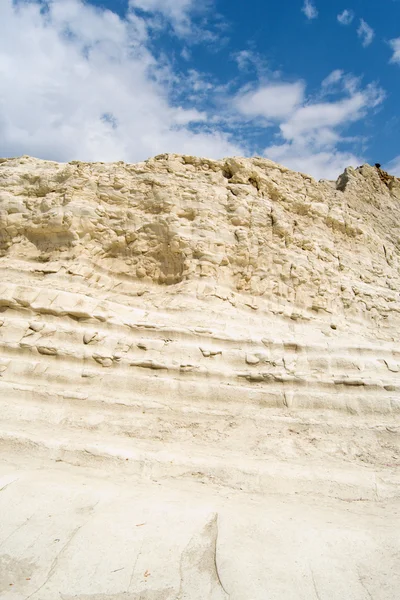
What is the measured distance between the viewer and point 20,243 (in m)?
8.00

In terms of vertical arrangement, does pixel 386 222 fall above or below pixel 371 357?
above

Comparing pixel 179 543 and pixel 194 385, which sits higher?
pixel 194 385

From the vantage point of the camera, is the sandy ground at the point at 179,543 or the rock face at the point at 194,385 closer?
the sandy ground at the point at 179,543

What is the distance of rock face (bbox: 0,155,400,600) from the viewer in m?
→ 3.14

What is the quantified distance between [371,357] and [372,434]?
1.73m

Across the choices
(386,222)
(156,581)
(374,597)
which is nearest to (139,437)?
(156,581)

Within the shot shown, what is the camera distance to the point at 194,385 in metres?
5.80

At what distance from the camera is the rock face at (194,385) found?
3.14m

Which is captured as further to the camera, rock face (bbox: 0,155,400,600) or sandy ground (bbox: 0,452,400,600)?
rock face (bbox: 0,155,400,600)

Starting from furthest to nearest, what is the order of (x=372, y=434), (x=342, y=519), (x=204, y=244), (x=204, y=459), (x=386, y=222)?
1. (x=386, y=222)
2. (x=204, y=244)
3. (x=372, y=434)
4. (x=204, y=459)
5. (x=342, y=519)

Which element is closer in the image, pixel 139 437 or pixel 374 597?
pixel 374 597

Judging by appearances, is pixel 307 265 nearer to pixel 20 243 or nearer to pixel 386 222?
pixel 386 222

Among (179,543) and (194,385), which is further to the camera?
(194,385)

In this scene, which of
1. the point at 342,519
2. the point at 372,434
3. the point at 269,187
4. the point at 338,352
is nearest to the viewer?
the point at 342,519
